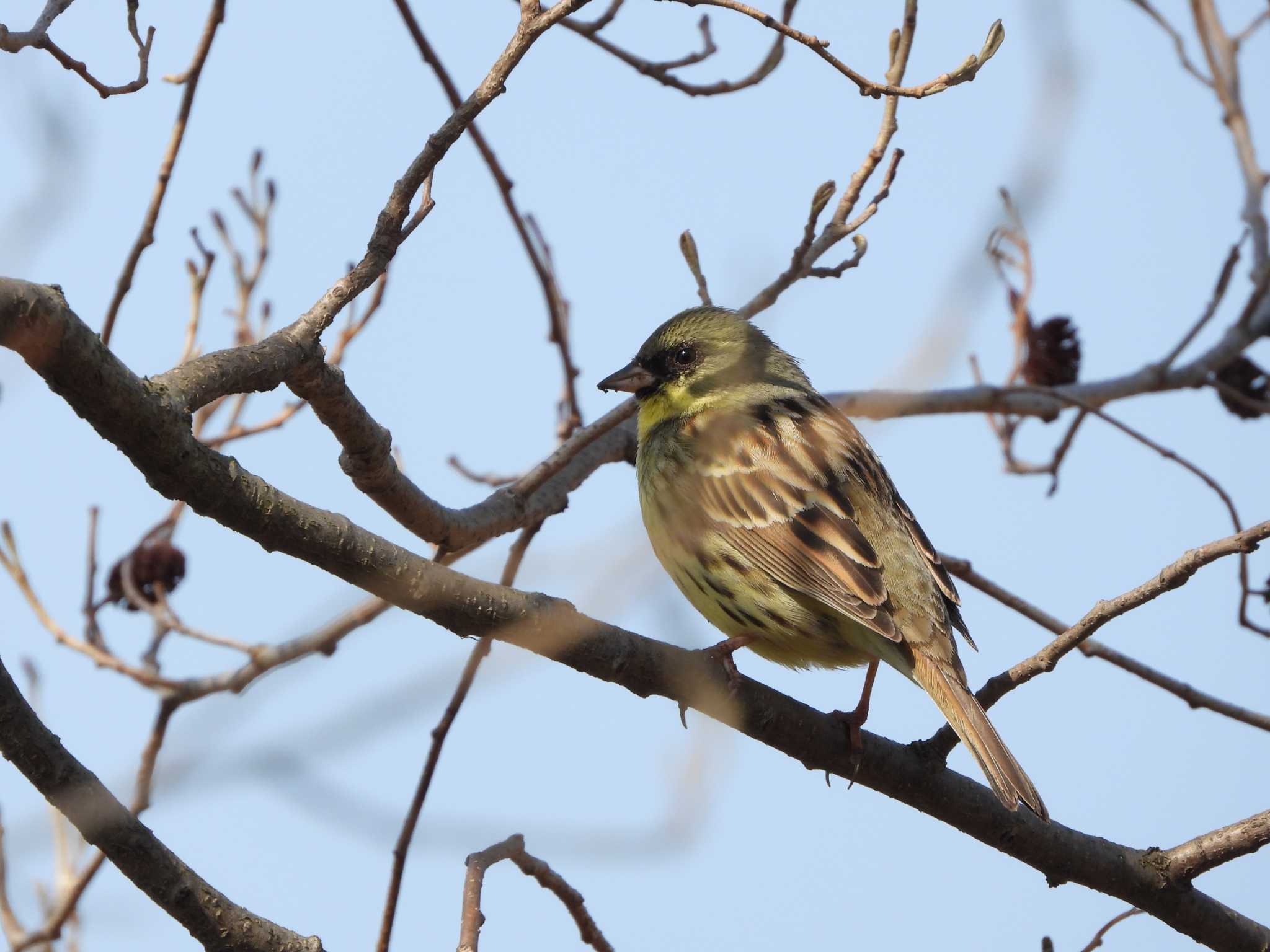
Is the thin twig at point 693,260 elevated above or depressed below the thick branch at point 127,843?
above

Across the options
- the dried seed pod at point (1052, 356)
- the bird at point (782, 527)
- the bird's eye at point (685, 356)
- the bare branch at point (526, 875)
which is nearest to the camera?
the bare branch at point (526, 875)

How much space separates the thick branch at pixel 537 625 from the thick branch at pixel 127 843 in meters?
0.05

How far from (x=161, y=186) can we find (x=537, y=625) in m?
2.41

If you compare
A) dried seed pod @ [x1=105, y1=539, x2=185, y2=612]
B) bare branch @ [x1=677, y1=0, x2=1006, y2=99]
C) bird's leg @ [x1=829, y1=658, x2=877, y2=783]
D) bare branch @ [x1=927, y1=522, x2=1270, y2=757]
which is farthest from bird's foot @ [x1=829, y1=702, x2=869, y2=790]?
dried seed pod @ [x1=105, y1=539, x2=185, y2=612]

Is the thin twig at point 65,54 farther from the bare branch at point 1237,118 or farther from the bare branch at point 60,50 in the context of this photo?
the bare branch at point 1237,118

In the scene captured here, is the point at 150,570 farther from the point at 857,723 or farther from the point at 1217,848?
the point at 1217,848

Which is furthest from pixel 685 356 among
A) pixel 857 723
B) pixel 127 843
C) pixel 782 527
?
pixel 127 843

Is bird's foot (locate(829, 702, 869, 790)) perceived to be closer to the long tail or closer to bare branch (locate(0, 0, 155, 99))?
the long tail

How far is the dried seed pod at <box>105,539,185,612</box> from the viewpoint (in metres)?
6.12

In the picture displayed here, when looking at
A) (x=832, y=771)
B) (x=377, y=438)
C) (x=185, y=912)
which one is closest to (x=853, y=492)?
(x=832, y=771)

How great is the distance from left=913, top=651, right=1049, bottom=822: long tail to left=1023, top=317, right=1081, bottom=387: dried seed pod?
281cm

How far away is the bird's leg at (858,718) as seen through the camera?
4324 millimetres

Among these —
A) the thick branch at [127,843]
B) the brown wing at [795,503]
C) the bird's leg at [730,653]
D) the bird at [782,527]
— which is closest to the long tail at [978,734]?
the bird at [782,527]

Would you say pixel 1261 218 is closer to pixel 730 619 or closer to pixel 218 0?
pixel 730 619
